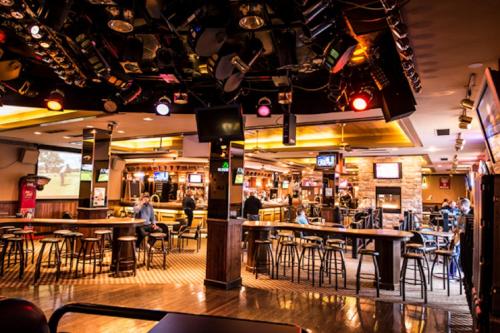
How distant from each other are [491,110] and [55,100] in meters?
5.60

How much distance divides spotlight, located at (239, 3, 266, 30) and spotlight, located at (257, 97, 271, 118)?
7.39ft

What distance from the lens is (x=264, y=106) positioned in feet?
17.4

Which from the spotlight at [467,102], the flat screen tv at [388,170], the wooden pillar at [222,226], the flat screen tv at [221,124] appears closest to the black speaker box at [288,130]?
the flat screen tv at [221,124]

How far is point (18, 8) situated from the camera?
9.83 ft

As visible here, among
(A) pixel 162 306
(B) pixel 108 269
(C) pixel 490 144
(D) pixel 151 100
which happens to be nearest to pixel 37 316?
(A) pixel 162 306

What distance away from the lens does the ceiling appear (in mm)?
2912

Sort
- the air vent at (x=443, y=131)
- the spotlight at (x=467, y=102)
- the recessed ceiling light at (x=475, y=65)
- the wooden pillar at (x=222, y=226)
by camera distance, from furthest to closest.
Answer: the air vent at (x=443, y=131) < the wooden pillar at (x=222, y=226) < the spotlight at (x=467, y=102) < the recessed ceiling light at (x=475, y=65)

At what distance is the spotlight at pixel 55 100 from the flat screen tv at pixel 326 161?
7.55 meters

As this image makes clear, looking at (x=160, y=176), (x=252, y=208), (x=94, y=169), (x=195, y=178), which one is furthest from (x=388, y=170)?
(x=94, y=169)

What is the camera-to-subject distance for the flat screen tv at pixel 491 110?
2.69 metres

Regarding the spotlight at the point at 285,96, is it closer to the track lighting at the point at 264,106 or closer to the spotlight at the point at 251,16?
the track lighting at the point at 264,106

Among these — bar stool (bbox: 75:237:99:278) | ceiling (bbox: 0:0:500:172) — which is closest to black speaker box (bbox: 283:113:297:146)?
ceiling (bbox: 0:0:500:172)

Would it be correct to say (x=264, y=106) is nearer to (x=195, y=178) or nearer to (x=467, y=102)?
A: (x=467, y=102)

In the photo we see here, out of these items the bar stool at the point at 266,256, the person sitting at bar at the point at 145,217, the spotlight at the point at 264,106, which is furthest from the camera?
the person sitting at bar at the point at 145,217
